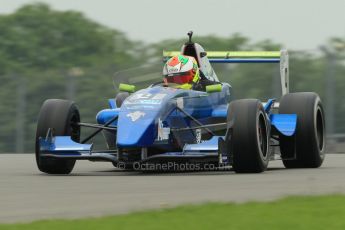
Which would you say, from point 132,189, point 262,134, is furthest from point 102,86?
point 132,189

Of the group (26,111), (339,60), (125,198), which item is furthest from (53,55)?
(125,198)

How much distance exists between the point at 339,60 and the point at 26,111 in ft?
21.5

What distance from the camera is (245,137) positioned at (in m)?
13.6

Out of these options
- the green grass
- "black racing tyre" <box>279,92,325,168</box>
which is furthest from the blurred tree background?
the green grass

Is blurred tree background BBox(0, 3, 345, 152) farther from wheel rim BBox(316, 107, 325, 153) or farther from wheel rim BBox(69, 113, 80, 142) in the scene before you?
wheel rim BBox(69, 113, 80, 142)

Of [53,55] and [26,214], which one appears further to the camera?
[53,55]

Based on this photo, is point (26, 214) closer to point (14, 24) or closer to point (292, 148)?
point (292, 148)

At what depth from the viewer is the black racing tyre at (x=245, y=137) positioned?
44.7ft

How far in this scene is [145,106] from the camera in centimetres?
1422

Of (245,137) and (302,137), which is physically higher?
(245,137)

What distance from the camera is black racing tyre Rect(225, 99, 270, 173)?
13625 millimetres

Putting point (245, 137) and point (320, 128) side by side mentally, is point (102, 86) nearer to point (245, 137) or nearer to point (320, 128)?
point (320, 128)

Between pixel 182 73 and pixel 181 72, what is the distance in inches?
0.8

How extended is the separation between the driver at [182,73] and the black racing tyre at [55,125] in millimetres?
1588
